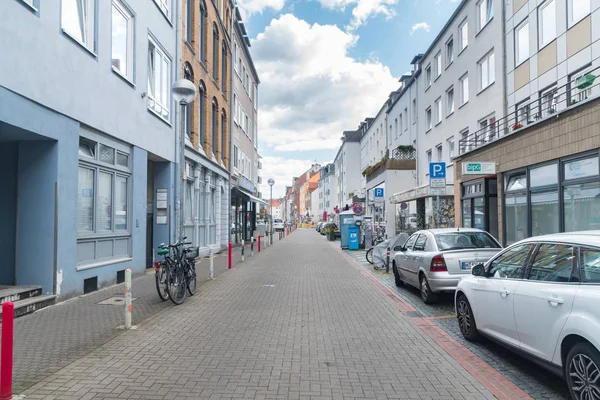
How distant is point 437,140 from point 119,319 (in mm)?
21610

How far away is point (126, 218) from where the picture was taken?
12.1 m

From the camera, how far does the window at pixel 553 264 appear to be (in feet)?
13.7

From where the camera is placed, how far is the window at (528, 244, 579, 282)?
418 centimetres

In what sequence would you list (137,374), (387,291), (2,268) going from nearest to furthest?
(137,374) → (2,268) → (387,291)

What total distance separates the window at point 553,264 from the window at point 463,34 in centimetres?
1876

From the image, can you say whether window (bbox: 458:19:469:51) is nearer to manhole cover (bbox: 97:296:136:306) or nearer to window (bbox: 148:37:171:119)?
window (bbox: 148:37:171:119)

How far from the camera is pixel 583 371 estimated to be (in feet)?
12.0

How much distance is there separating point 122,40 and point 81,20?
209 centimetres

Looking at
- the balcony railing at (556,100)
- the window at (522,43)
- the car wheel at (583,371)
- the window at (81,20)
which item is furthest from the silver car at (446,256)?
the window at (522,43)

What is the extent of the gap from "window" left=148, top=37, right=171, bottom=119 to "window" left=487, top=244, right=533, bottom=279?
11166 millimetres

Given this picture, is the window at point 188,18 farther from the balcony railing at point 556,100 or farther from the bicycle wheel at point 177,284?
the bicycle wheel at point 177,284

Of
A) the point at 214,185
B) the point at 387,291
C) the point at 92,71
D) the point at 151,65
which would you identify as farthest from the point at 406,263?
the point at 214,185

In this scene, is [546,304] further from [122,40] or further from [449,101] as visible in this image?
[449,101]

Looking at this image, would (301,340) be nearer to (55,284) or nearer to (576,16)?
(55,284)
